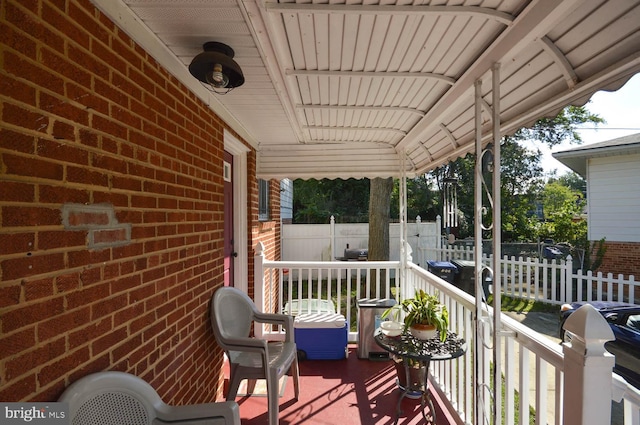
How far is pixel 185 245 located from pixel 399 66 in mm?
1841

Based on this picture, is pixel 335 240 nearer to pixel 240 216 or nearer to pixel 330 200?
pixel 240 216

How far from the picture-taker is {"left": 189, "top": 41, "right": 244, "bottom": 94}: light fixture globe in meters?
1.65

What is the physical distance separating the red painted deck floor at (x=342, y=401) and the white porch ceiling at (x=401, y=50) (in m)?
2.46

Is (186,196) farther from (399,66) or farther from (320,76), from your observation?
(399,66)

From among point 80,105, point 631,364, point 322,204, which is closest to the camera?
point 80,105

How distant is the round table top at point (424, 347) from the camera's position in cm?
221

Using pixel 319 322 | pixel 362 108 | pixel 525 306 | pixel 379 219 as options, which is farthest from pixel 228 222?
pixel 525 306

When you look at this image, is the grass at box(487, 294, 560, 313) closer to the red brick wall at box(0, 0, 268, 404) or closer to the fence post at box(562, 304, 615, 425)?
the fence post at box(562, 304, 615, 425)

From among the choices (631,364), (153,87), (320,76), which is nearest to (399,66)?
(320,76)

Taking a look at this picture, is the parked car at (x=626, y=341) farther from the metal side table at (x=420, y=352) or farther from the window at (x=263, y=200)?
the window at (x=263, y=200)

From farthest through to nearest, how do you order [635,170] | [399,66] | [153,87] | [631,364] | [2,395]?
1. [635,170]
2. [631,364]
3. [399,66]
4. [153,87]
5. [2,395]

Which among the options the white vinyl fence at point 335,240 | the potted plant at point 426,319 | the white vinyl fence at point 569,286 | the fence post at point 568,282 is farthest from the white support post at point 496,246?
the white vinyl fence at point 335,240

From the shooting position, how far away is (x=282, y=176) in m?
4.41

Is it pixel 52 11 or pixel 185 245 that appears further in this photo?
pixel 185 245
